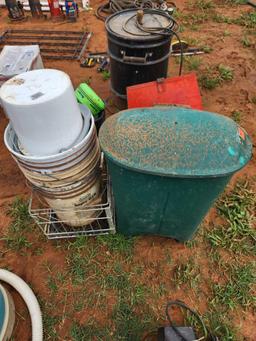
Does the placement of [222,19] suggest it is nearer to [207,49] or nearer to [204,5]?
[204,5]

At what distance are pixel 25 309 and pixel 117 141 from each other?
171 centimetres

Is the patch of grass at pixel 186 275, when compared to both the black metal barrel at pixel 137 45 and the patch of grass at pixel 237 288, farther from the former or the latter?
the black metal barrel at pixel 137 45

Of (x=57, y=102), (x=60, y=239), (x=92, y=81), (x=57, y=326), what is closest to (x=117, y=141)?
(x=57, y=102)

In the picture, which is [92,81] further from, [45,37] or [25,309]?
[25,309]

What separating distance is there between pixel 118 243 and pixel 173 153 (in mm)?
1322

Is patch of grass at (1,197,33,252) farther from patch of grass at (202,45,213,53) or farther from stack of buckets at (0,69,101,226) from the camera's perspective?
patch of grass at (202,45,213,53)

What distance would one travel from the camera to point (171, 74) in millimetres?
4145

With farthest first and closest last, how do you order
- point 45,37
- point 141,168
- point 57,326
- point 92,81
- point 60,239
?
point 45,37 < point 92,81 < point 60,239 < point 57,326 < point 141,168

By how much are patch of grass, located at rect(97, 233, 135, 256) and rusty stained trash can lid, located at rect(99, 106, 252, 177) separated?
3.96ft

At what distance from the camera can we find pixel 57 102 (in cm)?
142

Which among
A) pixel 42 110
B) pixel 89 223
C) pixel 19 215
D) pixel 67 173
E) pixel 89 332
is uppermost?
pixel 42 110

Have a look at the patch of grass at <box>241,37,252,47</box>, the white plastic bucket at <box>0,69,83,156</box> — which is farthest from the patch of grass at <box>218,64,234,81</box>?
the white plastic bucket at <box>0,69,83,156</box>

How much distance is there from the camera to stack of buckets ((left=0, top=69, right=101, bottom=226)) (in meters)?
1.41

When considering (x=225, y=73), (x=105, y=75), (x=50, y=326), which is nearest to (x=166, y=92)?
(x=50, y=326)
